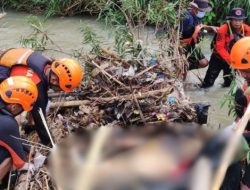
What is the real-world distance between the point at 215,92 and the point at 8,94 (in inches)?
153

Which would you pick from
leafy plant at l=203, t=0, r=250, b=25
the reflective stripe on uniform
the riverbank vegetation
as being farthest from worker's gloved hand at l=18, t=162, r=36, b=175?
leafy plant at l=203, t=0, r=250, b=25

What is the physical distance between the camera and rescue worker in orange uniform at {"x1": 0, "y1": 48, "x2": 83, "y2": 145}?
4109 millimetres

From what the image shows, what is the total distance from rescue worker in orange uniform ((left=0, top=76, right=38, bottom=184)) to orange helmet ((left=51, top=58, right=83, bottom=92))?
478 mm

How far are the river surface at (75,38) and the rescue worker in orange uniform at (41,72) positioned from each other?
1945 millimetres

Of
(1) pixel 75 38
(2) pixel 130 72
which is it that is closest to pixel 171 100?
(2) pixel 130 72

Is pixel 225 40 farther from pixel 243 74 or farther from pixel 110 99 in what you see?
pixel 243 74

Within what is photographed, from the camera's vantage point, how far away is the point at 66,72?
416 cm

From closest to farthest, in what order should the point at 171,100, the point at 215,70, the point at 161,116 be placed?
1. the point at 161,116
2. the point at 171,100
3. the point at 215,70

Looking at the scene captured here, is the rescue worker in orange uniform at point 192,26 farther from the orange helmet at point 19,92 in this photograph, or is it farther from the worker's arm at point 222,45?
the orange helmet at point 19,92

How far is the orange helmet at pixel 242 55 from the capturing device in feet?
11.2

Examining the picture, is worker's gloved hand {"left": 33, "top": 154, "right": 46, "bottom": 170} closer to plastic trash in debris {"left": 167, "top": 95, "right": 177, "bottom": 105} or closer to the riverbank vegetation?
plastic trash in debris {"left": 167, "top": 95, "right": 177, "bottom": 105}

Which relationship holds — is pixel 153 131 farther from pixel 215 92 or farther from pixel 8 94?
pixel 215 92

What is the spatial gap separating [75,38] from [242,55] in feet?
19.6

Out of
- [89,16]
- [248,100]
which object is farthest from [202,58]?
[89,16]
